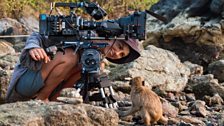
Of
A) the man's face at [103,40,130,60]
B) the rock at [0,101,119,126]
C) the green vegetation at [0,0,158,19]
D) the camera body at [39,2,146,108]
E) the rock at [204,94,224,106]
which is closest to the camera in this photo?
the rock at [0,101,119,126]

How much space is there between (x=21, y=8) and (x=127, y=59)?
1014 cm

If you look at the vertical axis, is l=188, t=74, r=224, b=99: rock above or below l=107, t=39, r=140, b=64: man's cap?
below

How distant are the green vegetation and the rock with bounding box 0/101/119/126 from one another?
35.5ft

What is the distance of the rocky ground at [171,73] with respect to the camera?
11.1 ft

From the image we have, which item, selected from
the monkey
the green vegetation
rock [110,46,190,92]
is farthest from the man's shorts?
the green vegetation

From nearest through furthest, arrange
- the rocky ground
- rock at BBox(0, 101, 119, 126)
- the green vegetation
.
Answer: rock at BBox(0, 101, 119, 126) → the rocky ground → the green vegetation

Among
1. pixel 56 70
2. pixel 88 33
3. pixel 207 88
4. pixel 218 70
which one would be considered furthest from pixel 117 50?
pixel 218 70

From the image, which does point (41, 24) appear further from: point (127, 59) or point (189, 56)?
point (189, 56)

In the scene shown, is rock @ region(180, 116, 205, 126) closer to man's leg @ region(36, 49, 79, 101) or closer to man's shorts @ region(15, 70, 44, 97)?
man's leg @ region(36, 49, 79, 101)

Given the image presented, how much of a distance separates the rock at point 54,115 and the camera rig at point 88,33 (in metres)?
1.00

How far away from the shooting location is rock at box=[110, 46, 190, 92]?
658 centimetres

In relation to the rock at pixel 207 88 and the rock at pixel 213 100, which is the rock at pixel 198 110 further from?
the rock at pixel 207 88

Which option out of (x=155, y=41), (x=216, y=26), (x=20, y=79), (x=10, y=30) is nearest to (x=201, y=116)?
(x=20, y=79)

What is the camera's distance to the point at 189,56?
32.1ft
